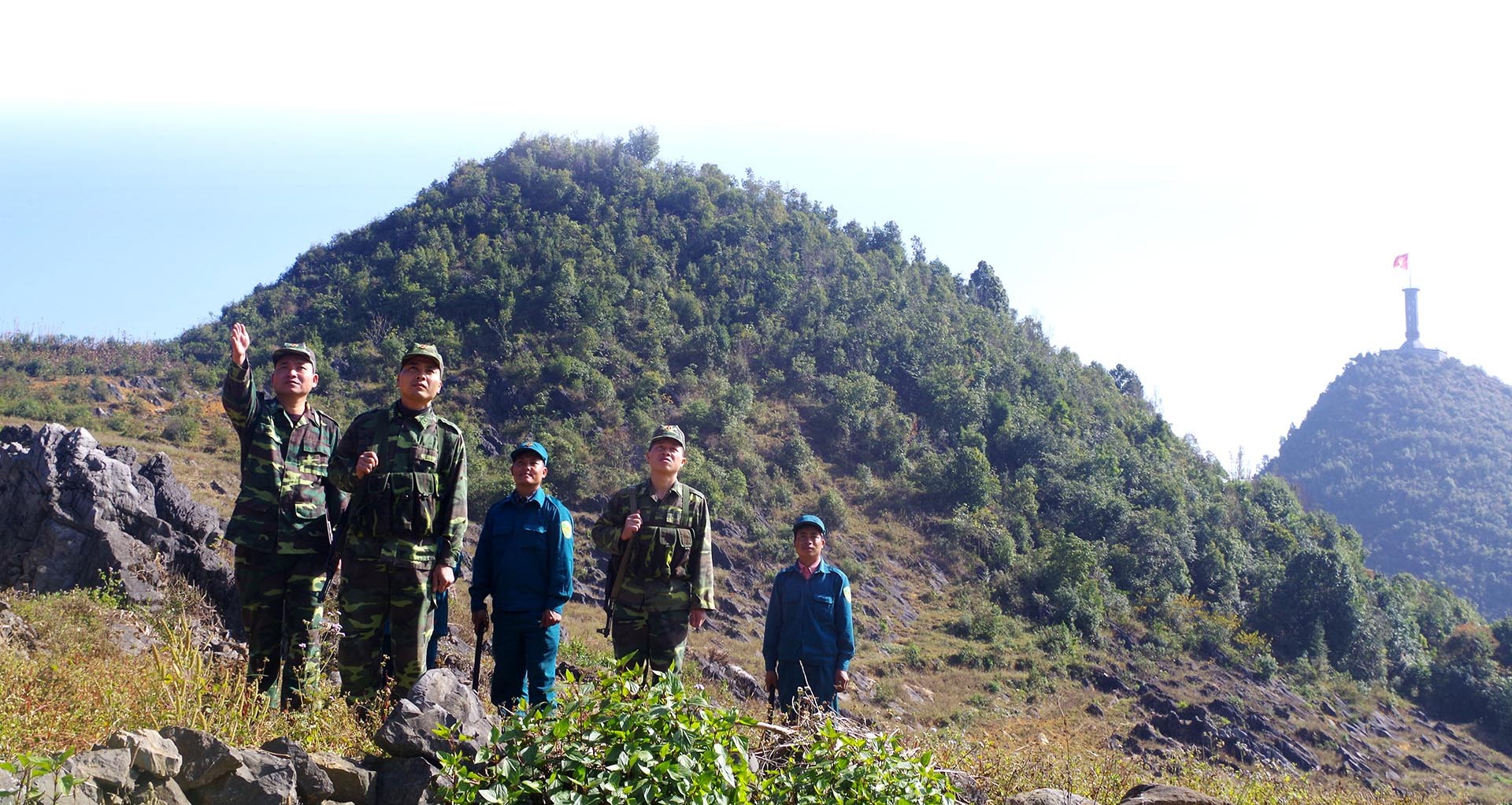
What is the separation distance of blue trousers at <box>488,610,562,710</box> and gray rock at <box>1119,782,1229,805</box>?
2640 millimetres

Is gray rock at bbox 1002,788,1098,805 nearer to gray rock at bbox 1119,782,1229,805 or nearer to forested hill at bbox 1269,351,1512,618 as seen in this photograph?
gray rock at bbox 1119,782,1229,805

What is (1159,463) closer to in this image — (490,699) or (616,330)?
(616,330)

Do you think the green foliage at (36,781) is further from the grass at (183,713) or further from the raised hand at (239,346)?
the raised hand at (239,346)

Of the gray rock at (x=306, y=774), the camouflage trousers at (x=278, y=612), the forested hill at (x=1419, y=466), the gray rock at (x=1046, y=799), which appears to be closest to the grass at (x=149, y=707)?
the camouflage trousers at (x=278, y=612)

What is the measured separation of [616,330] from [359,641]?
29.2 m

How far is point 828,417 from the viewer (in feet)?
110

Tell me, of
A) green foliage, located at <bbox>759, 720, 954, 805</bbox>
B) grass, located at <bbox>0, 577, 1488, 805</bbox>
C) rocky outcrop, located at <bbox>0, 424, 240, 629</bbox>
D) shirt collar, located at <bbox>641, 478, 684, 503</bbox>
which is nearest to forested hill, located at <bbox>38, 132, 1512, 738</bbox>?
rocky outcrop, located at <bbox>0, 424, 240, 629</bbox>

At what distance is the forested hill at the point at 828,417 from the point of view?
25484 mm

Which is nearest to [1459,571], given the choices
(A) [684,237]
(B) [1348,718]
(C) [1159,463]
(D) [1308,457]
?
(D) [1308,457]

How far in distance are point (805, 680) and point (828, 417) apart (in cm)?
2861

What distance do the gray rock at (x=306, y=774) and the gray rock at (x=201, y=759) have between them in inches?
6.4

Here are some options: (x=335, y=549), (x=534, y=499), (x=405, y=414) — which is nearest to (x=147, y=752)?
(x=335, y=549)

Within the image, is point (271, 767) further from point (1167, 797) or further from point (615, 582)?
point (1167, 797)

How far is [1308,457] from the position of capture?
7225cm
